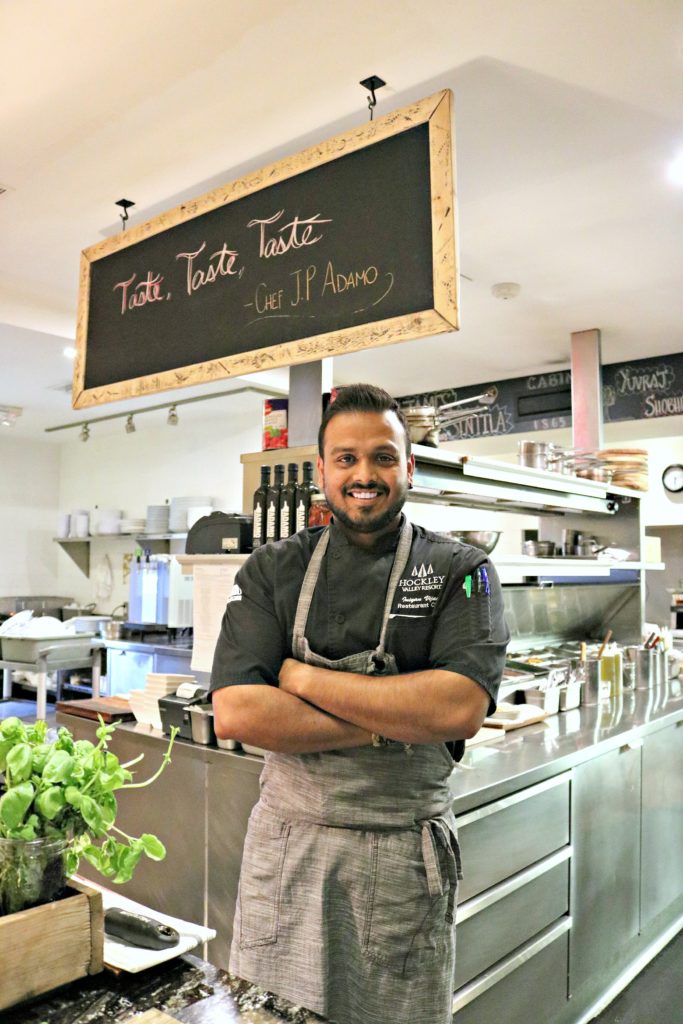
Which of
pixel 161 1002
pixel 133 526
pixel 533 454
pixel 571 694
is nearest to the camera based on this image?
pixel 161 1002

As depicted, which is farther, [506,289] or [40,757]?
[506,289]

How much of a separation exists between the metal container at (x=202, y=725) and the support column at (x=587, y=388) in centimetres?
362

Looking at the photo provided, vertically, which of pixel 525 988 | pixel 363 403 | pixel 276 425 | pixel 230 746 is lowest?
pixel 525 988

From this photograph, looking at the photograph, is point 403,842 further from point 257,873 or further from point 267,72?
point 267,72

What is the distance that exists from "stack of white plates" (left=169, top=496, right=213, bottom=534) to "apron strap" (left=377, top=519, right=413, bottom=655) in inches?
224

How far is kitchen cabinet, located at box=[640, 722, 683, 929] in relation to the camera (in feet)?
10.6

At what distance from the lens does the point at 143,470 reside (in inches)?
333

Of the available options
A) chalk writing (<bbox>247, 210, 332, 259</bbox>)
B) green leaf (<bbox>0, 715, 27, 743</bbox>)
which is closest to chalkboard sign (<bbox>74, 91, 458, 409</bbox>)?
chalk writing (<bbox>247, 210, 332, 259</bbox>)

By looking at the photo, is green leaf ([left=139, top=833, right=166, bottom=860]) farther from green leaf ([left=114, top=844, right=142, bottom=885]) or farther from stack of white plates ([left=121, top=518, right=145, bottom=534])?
stack of white plates ([left=121, top=518, right=145, bottom=534])

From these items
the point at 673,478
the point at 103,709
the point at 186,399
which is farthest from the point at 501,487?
the point at 186,399

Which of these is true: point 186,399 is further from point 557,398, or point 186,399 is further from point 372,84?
point 372,84

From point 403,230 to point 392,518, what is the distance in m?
1.01

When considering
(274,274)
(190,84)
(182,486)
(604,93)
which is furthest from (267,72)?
(182,486)

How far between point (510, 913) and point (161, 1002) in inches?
62.7
